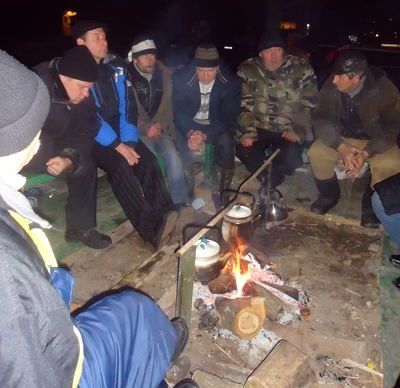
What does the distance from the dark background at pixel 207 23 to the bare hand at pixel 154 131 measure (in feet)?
35.7

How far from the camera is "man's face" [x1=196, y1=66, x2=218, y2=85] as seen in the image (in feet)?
A: 16.4

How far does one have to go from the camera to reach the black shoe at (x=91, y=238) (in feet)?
13.8

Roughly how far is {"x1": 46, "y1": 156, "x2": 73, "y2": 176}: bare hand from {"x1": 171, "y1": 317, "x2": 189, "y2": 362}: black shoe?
2005mm

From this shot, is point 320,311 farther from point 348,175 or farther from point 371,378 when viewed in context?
point 348,175

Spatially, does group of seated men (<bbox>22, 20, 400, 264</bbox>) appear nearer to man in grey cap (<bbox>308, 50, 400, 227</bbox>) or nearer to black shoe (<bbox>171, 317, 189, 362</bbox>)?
man in grey cap (<bbox>308, 50, 400, 227</bbox>)

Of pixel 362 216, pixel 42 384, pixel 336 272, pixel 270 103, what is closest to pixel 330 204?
pixel 362 216

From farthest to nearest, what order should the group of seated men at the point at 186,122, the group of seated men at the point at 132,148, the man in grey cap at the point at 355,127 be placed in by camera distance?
the man in grey cap at the point at 355,127 < the group of seated men at the point at 186,122 < the group of seated men at the point at 132,148

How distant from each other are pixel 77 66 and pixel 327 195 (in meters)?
3.46

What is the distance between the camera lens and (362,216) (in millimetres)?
4691

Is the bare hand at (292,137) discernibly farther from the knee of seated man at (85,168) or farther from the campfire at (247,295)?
the knee of seated man at (85,168)

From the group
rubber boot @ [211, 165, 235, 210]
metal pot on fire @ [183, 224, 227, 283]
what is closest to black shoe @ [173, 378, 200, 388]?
metal pot on fire @ [183, 224, 227, 283]

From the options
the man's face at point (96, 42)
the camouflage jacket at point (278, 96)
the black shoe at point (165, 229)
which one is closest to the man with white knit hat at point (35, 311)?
the black shoe at point (165, 229)

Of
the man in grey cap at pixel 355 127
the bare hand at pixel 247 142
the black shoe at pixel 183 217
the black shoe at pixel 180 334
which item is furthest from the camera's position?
the bare hand at pixel 247 142

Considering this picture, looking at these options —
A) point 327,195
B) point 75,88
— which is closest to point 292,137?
point 327,195
